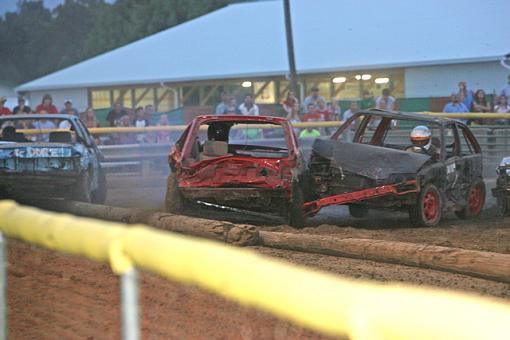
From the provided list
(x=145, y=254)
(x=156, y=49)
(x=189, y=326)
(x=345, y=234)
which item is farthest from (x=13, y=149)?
(x=156, y=49)

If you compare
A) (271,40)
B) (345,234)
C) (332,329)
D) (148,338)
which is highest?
(271,40)

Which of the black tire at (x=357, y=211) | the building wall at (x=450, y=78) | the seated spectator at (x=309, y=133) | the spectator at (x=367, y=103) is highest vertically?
the building wall at (x=450, y=78)

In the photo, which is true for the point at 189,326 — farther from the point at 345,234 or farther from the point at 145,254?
the point at 345,234

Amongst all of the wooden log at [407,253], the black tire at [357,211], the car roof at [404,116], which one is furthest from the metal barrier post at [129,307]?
the black tire at [357,211]

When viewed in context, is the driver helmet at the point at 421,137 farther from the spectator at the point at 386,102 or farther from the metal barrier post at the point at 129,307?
the metal barrier post at the point at 129,307

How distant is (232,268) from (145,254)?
0.42m

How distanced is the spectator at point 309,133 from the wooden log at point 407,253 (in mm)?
11164

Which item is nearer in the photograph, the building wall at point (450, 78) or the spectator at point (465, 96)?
the spectator at point (465, 96)

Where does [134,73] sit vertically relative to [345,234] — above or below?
above

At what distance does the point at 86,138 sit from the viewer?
13.9 meters

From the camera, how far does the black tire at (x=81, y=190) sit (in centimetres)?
1265

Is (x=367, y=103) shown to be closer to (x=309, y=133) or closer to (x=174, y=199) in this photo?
(x=309, y=133)

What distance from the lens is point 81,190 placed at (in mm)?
12703

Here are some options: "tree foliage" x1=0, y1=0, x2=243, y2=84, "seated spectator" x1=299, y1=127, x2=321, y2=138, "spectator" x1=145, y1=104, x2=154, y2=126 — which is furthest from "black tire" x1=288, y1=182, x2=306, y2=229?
"tree foliage" x1=0, y1=0, x2=243, y2=84
